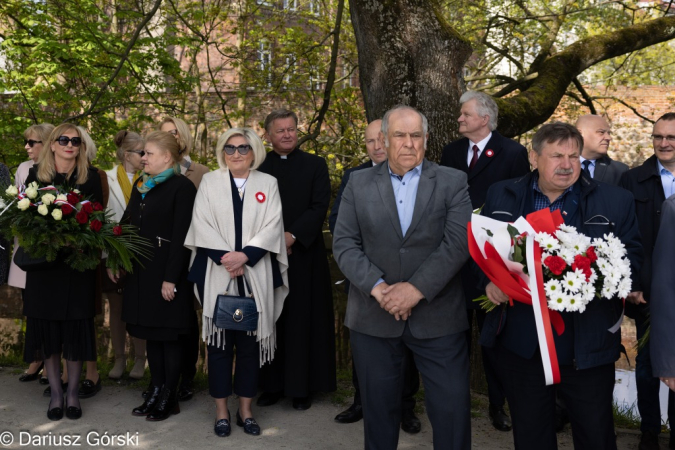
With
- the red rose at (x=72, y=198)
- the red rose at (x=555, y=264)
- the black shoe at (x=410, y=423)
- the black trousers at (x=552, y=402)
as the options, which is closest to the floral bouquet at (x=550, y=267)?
the red rose at (x=555, y=264)

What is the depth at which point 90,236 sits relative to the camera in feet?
18.2

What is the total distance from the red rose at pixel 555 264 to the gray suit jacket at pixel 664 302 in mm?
503

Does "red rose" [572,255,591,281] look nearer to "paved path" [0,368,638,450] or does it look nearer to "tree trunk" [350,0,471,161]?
"paved path" [0,368,638,450]

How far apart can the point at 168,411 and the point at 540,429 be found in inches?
119

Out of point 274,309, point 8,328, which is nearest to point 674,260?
point 274,309

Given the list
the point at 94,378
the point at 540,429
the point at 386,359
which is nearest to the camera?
the point at 540,429

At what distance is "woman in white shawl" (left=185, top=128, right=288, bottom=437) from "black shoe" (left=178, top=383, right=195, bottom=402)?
772 mm

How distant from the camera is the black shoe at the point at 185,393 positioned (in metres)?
6.29

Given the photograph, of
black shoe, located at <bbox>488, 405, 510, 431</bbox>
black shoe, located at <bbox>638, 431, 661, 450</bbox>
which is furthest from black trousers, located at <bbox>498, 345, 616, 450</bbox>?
black shoe, located at <bbox>488, 405, 510, 431</bbox>

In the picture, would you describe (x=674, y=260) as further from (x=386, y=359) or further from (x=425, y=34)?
(x=425, y=34)

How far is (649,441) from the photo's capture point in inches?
203

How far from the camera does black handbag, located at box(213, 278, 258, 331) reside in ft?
17.5

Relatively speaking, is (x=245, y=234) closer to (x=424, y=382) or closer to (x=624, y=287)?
(x=424, y=382)

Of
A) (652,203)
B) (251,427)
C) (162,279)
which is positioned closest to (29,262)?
(162,279)
